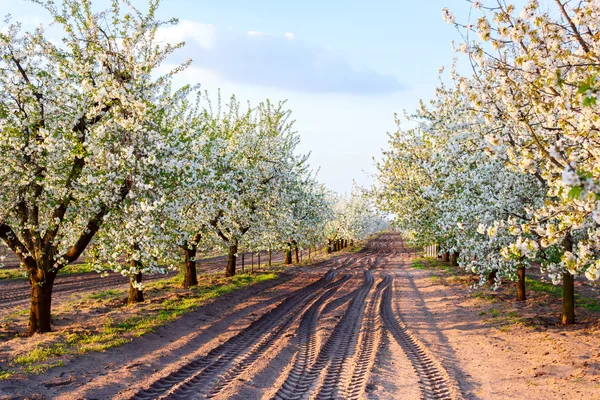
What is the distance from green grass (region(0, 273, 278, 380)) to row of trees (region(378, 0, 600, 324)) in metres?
11.7

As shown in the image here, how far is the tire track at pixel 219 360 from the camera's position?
11.3 m

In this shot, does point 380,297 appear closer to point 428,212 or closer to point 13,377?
point 428,212

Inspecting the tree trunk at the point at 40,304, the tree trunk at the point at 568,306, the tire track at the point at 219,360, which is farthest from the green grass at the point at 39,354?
the tree trunk at the point at 568,306

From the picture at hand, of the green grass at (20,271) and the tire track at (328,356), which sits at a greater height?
the green grass at (20,271)

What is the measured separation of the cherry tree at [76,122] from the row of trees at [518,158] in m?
9.50

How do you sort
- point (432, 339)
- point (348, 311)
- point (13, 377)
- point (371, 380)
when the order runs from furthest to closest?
point (348, 311) < point (432, 339) < point (371, 380) < point (13, 377)

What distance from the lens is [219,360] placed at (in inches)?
547

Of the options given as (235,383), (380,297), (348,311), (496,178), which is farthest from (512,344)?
(380,297)

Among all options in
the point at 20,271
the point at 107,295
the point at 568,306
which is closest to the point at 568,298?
the point at 568,306

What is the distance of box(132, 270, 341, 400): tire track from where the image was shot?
37.1 feet

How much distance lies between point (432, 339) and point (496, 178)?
656 cm

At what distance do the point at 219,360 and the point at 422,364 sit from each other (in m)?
6.09

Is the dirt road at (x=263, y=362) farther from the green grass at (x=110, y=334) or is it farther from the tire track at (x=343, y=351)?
the green grass at (x=110, y=334)

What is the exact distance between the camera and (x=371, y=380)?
40.8 ft
